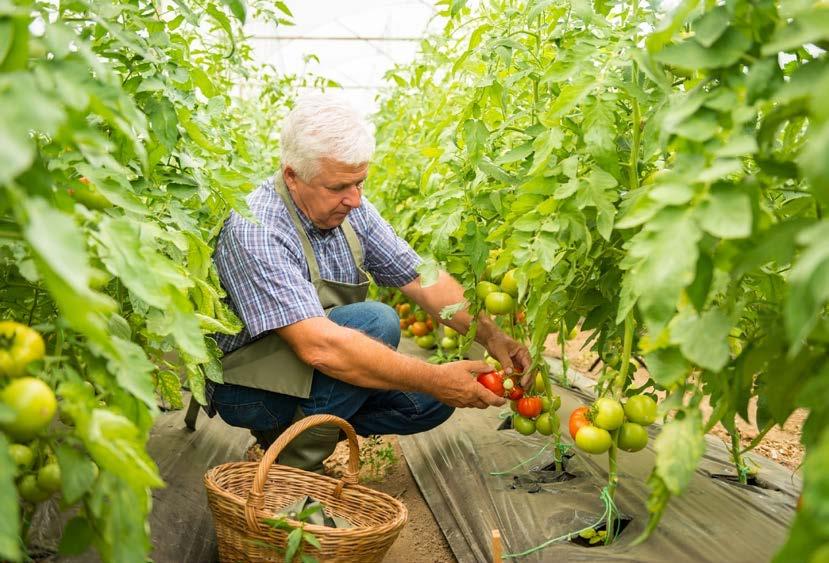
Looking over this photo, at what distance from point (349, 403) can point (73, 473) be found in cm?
159

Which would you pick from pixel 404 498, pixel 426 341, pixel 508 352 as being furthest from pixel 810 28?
pixel 426 341

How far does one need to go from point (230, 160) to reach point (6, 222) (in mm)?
1083

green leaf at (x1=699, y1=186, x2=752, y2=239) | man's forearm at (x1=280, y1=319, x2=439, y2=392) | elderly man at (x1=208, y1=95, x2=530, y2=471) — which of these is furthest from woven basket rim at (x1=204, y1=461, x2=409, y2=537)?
green leaf at (x1=699, y1=186, x2=752, y2=239)

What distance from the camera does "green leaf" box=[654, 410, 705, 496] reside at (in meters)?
1.05

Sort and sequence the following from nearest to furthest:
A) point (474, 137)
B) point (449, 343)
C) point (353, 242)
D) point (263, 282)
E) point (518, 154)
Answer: point (518, 154)
point (474, 137)
point (263, 282)
point (353, 242)
point (449, 343)

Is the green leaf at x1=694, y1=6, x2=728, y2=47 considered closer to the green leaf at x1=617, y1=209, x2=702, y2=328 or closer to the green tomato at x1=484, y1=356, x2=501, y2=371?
the green leaf at x1=617, y1=209, x2=702, y2=328

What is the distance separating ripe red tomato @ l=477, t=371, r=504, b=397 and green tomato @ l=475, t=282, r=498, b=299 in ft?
0.82

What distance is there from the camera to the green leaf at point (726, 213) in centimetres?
92

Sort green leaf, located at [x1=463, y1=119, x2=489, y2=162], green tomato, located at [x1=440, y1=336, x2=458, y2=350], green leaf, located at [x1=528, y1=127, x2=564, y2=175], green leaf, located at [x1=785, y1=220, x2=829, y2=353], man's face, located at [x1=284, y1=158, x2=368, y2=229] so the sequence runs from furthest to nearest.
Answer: green tomato, located at [x1=440, y1=336, x2=458, y2=350], man's face, located at [x1=284, y1=158, x2=368, y2=229], green leaf, located at [x1=463, y1=119, x2=489, y2=162], green leaf, located at [x1=528, y1=127, x2=564, y2=175], green leaf, located at [x1=785, y1=220, x2=829, y2=353]

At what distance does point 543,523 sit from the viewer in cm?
223

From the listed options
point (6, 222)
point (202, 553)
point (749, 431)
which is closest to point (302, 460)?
point (202, 553)

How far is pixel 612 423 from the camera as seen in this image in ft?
6.00

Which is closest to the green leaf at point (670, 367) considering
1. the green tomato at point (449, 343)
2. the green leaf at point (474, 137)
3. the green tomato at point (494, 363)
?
the green leaf at point (474, 137)

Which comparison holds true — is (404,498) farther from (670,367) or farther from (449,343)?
(670,367)
